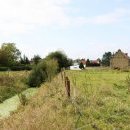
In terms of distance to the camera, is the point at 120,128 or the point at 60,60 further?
the point at 60,60

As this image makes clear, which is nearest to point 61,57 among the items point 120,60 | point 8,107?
point 120,60

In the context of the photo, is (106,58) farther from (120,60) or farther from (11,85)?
(11,85)

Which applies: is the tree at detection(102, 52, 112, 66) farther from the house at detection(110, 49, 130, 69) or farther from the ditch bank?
the ditch bank

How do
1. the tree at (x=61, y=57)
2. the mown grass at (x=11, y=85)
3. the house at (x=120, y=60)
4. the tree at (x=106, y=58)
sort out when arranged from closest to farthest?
the mown grass at (x=11, y=85)
the tree at (x=61, y=57)
the house at (x=120, y=60)
the tree at (x=106, y=58)

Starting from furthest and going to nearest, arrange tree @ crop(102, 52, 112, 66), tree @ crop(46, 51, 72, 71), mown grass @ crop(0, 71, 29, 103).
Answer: tree @ crop(102, 52, 112, 66) < tree @ crop(46, 51, 72, 71) < mown grass @ crop(0, 71, 29, 103)

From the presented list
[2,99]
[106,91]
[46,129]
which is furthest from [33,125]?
[2,99]

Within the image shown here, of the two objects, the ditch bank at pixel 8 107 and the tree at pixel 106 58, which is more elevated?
the tree at pixel 106 58

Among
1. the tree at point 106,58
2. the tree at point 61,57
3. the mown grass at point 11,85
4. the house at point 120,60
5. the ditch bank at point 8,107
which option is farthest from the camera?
the tree at point 106,58

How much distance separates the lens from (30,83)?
5734 centimetres

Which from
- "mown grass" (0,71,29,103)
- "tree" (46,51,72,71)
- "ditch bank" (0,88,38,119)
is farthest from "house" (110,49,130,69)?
"ditch bank" (0,88,38,119)

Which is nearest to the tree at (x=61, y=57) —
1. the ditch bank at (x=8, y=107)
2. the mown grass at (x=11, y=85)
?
the mown grass at (x=11, y=85)

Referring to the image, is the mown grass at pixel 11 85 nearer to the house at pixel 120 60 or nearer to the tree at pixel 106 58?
the house at pixel 120 60

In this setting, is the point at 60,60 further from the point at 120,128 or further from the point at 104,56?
the point at 104,56

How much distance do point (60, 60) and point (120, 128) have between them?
61.7m
